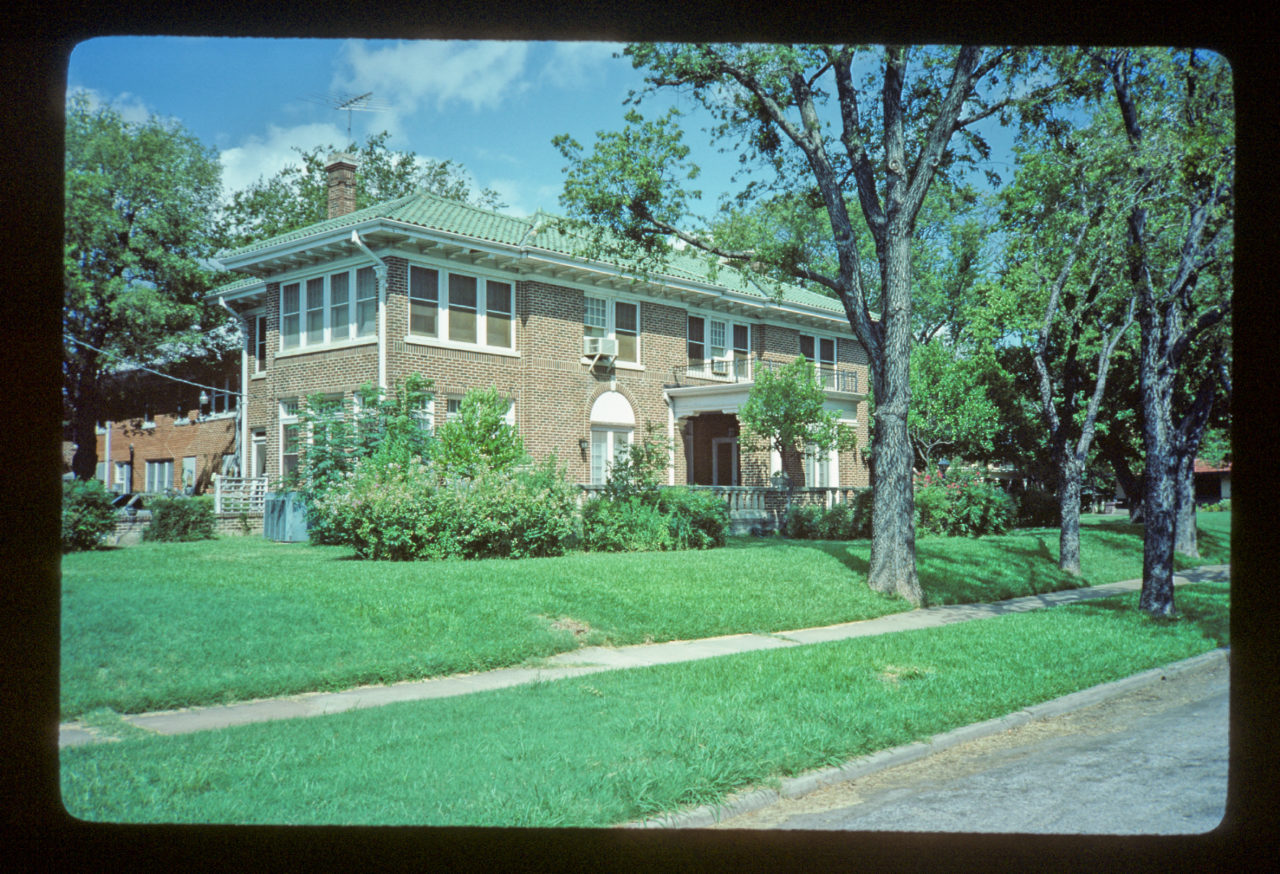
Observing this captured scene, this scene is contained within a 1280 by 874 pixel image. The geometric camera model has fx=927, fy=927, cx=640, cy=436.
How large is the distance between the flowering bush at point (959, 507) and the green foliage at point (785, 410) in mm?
3020

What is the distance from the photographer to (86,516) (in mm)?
11898

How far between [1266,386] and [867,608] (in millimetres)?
8789

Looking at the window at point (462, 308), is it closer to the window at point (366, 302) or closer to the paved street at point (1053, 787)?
the window at point (366, 302)

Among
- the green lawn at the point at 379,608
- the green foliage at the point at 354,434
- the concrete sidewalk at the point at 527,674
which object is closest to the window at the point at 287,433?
the green foliage at the point at 354,434

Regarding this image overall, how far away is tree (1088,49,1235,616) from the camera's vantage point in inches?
416

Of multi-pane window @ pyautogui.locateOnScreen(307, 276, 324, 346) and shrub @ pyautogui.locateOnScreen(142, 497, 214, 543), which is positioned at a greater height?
multi-pane window @ pyautogui.locateOnScreen(307, 276, 324, 346)

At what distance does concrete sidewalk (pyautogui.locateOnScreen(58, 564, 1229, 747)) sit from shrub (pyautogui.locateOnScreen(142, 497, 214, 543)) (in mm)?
10457

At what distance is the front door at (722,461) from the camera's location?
2644 centimetres

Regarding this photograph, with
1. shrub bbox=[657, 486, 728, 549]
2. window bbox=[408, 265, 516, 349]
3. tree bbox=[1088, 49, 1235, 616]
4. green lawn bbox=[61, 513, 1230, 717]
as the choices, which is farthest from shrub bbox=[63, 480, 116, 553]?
tree bbox=[1088, 49, 1235, 616]

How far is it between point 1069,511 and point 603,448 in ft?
34.3

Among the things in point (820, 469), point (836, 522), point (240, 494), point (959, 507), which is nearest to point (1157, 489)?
point (836, 522)

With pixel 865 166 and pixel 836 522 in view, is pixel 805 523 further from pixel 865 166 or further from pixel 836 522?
pixel 865 166

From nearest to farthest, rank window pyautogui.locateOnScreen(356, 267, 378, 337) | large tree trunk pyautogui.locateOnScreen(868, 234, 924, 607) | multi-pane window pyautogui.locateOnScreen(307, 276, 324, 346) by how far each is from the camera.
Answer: large tree trunk pyautogui.locateOnScreen(868, 234, 924, 607) → window pyautogui.locateOnScreen(356, 267, 378, 337) → multi-pane window pyautogui.locateOnScreen(307, 276, 324, 346)

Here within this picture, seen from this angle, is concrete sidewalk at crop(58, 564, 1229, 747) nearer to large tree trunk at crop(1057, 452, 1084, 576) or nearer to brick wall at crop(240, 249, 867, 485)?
large tree trunk at crop(1057, 452, 1084, 576)
